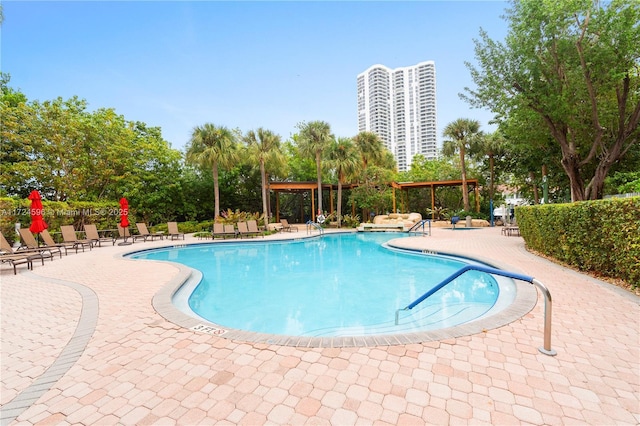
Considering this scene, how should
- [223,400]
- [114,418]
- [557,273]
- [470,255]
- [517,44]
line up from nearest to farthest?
[114,418], [223,400], [557,273], [470,255], [517,44]

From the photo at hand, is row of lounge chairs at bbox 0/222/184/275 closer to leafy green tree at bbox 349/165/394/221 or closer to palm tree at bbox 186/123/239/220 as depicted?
palm tree at bbox 186/123/239/220

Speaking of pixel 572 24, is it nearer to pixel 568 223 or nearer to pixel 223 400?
pixel 568 223

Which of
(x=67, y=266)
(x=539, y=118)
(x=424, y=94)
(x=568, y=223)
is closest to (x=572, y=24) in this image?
(x=539, y=118)

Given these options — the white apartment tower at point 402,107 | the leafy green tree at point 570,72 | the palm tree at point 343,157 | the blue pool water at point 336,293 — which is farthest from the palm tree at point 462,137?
the white apartment tower at point 402,107

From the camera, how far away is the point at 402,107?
60.8 meters

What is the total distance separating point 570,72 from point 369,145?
1440 cm

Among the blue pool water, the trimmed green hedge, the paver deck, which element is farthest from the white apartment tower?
the paver deck

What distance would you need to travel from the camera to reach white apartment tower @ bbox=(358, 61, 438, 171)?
5900 centimetres

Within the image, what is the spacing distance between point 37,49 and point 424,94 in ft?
200

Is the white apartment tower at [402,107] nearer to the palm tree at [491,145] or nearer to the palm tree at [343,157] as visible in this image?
the palm tree at [491,145]

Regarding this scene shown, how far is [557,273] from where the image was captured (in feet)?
19.9

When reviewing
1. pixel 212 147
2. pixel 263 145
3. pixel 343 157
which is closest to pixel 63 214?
pixel 212 147

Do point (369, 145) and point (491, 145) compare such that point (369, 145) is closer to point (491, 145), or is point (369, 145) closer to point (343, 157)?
point (343, 157)

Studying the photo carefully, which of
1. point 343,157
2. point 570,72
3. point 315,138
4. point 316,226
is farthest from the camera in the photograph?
point 343,157
